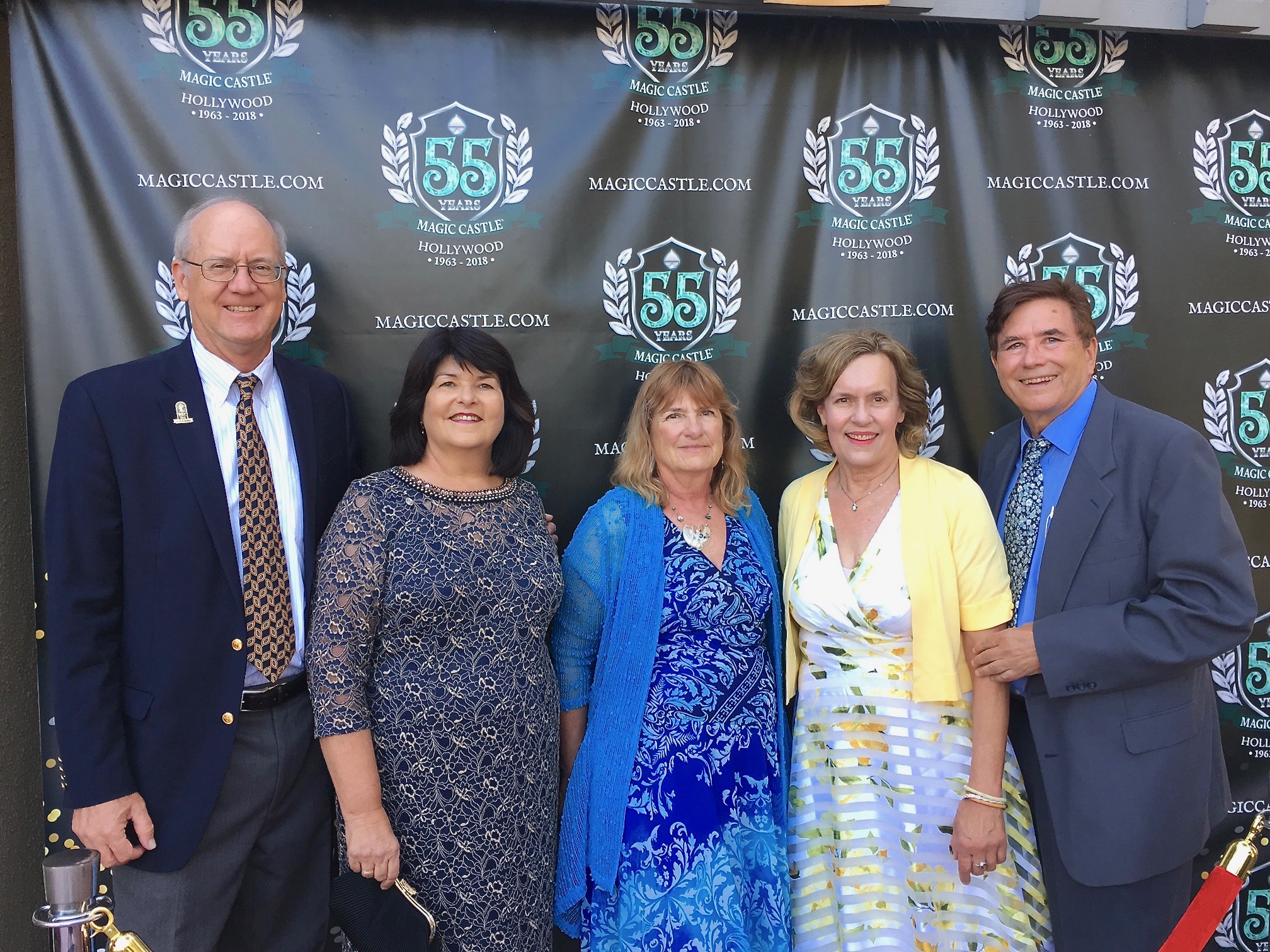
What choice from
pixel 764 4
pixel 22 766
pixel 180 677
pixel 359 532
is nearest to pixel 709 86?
pixel 764 4

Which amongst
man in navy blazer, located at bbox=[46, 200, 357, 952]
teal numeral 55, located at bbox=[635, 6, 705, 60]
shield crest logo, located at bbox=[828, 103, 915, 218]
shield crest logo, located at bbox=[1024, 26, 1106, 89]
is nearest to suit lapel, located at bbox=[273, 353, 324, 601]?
man in navy blazer, located at bbox=[46, 200, 357, 952]

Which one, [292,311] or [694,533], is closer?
[694,533]

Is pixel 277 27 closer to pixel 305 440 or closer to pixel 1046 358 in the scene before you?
pixel 305 440

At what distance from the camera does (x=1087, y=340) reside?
2.30 meters

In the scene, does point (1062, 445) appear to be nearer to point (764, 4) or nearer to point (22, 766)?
point (764, 4)

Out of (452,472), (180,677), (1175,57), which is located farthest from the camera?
(1175,57)

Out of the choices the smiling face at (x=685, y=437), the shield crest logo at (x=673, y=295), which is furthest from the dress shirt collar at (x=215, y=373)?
the shield crest logo at (x=673, y=295)

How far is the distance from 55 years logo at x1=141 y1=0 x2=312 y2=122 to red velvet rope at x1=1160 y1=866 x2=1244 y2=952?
291 centimetres

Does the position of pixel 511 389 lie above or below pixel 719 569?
above

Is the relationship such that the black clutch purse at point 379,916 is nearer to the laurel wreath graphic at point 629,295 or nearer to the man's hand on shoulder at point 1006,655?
the man's hand on shoulder at point 1006,655

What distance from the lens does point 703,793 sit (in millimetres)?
2078

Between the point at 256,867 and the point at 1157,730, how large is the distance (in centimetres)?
224

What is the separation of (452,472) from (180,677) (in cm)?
76

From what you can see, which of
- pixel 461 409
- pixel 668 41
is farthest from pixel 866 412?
pixel 668 41
